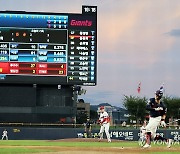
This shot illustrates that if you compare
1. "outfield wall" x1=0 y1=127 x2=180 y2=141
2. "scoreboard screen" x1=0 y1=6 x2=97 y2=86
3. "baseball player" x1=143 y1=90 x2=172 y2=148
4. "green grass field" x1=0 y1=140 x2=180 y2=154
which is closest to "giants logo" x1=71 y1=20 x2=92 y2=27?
"scoreboard screen" x1=0 y1=6 x2=97 y2=86

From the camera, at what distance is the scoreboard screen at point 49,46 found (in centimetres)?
4169

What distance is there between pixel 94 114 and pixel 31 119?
244 feet

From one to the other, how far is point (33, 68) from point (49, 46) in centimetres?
239

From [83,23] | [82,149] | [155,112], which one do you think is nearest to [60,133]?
[83,23]

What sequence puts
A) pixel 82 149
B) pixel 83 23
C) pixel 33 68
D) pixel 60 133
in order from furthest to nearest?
pixel 83 23 < pixel 33 68 < pixel 60 133 < pixel 82 149

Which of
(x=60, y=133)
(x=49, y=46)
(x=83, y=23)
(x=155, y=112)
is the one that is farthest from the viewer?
(x=83, y=23)

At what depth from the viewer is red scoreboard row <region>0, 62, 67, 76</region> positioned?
4144 centimetres

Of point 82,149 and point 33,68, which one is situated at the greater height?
point 33,68

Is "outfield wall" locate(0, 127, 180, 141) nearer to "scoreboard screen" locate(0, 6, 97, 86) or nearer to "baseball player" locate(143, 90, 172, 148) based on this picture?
"scoreboard screen" locate(0, 6, 97, 86)

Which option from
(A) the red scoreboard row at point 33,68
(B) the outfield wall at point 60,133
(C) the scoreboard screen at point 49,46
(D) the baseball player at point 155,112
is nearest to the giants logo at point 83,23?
(C) the scoreboard screen at point 49,46

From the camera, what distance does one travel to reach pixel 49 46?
42000 mm

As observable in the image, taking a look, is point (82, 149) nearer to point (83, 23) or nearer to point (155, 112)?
point (155, 112)

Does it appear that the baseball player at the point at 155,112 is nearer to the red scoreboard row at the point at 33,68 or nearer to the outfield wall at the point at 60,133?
the outfield wall at the point at 60,133

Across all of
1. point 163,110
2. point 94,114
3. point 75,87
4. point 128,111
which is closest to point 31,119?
point 75,87
